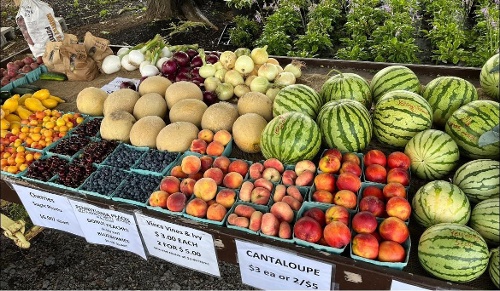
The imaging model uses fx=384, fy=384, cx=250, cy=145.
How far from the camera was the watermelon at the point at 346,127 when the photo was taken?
1.93m

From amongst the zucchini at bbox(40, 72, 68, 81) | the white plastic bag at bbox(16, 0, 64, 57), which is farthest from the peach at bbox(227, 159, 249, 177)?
the white plastic bag at bbox(16, 0, 64, 57)

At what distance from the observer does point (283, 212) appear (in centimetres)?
167

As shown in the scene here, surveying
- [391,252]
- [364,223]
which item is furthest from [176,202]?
[391,252]

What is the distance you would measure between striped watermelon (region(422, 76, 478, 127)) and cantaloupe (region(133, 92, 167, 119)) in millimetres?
1661

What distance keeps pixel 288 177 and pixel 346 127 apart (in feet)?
1.29

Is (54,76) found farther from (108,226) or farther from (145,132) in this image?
(108,226)

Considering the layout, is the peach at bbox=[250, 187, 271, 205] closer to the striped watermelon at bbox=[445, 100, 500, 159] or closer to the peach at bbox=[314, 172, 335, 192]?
the peach at bbox=[314, 172, 335, 192]

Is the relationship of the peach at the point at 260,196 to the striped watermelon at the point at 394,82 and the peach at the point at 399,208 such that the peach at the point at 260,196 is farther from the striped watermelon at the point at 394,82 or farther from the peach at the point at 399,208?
the striped watermelon at the point at 394,82

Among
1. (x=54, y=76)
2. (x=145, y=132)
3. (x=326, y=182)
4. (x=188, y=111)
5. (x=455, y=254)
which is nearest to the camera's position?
(x=455, y=254)

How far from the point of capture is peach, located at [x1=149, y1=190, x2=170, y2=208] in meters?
1.84

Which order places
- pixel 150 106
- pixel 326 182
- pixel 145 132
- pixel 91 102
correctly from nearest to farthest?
pixel 326 182 < pixel 145 132 < pixel 150 106 < pixel 91 102

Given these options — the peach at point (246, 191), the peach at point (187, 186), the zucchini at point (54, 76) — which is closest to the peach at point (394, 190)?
the peach at point (246, 191)

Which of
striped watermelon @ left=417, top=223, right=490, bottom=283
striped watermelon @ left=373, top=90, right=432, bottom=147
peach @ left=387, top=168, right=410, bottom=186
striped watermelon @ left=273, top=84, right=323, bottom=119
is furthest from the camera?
striped watermelon @ left=273, top=84, right=323, bottom=119

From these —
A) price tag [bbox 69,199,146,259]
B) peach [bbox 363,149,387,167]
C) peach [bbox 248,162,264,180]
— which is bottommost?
price tag [bbox 69,199,146,259]
